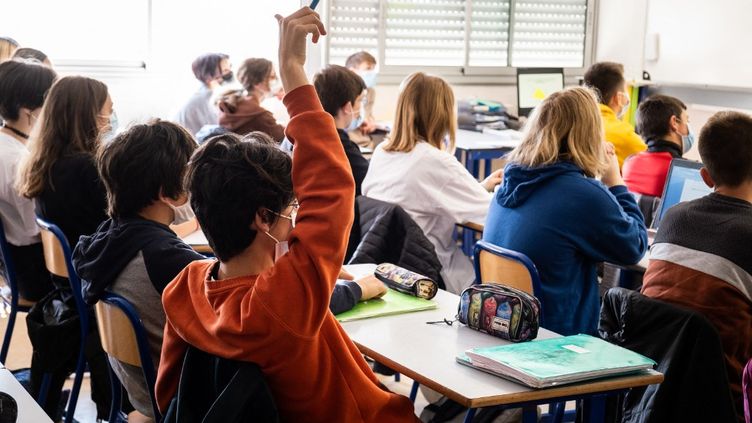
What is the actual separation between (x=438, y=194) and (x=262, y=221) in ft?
6.71

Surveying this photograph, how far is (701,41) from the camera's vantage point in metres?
7.07

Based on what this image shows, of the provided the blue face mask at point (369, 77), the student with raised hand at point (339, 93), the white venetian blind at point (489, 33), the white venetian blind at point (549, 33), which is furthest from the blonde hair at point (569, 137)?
the white venetian blind at point (549, 33)

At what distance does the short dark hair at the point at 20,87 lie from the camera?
3633 mm

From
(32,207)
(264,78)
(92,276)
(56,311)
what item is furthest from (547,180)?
(264,78)

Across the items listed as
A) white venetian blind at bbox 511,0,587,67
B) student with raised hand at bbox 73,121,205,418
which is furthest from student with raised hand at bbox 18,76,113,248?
white venetian blind at bbox 511,0,587,67

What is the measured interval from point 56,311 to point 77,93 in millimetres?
715

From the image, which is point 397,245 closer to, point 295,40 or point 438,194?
point 438,194

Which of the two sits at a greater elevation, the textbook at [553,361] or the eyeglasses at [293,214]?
the eyeglasses at [293,214]

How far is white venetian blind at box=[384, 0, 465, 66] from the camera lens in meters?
7.52

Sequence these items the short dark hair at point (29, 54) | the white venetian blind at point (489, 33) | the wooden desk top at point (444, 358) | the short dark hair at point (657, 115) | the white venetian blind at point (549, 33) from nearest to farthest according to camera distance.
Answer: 1. the wooden desk top at point (444, 358)
2. the short dark hair at point (657, 115)
3. the short dark hair at point (29, 54)
4. the white venetian blind at point (489, 33)
5. the white venetian blind at point (549, 33)

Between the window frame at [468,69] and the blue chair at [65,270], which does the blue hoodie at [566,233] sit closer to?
the blue chair at [65,270]

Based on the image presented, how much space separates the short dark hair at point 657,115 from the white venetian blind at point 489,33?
3.66 metres

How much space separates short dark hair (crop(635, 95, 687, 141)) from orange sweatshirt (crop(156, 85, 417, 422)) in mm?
2867

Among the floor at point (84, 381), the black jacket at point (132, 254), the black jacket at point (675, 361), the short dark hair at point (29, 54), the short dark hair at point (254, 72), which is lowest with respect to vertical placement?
the floor at point (84, 381)
